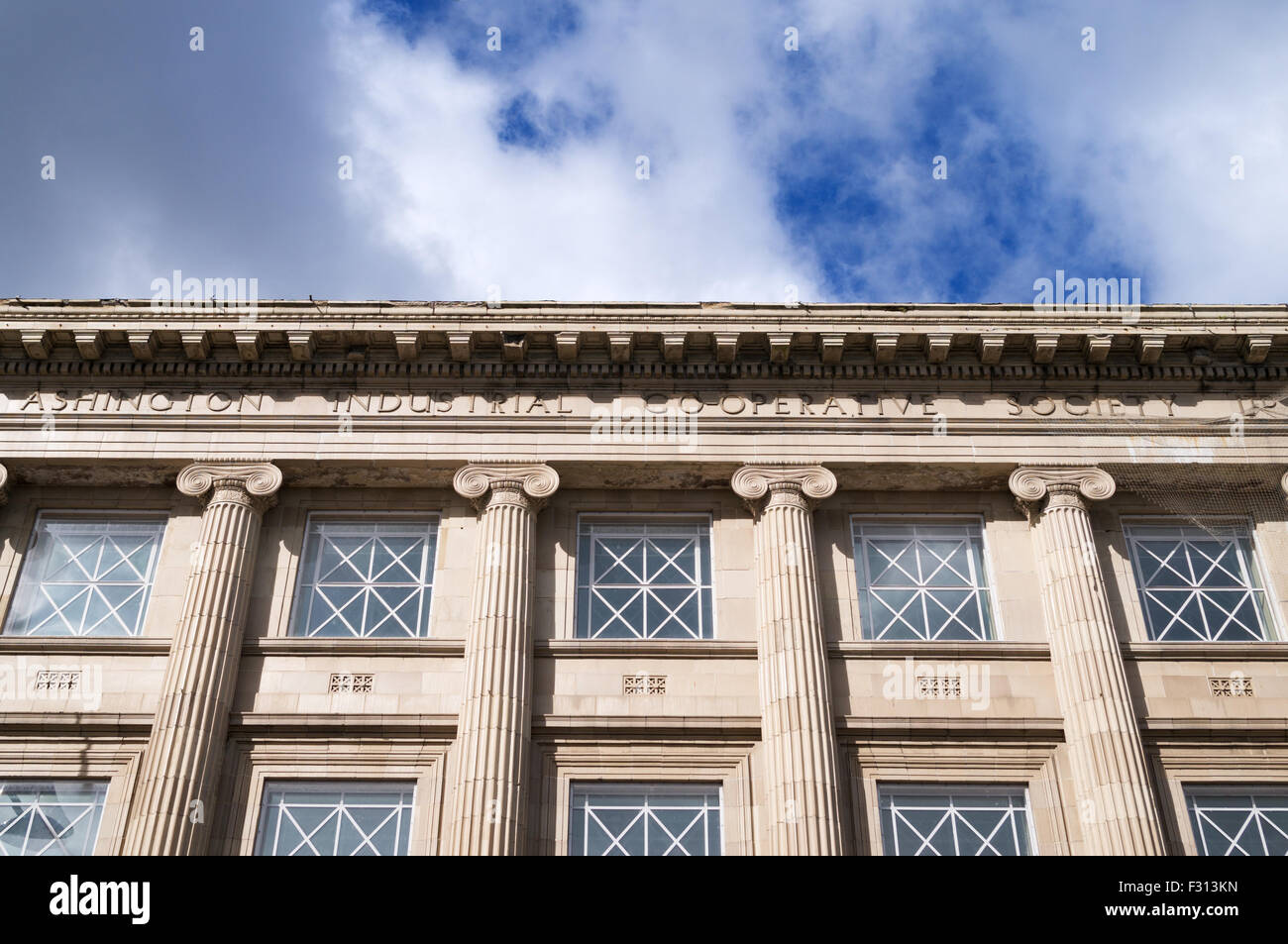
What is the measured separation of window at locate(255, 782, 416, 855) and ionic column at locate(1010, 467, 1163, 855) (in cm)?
854

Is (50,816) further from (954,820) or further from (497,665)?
(954,820)

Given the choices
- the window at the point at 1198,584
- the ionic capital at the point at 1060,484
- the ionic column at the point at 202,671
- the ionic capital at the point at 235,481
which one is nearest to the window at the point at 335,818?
the ionic column at the point at 202,671

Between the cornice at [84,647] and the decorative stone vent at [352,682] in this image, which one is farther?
the cornice at [84,647]

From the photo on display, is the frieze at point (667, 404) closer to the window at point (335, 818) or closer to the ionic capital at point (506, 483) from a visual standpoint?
the ionic capital at point (506, 483)

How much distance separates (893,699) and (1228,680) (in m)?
4.53

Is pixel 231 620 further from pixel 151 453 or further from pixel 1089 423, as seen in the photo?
pixel 1089 423

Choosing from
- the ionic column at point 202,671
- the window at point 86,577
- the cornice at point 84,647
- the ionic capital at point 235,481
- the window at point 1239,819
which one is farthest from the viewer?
the ionic capital at point 235,481

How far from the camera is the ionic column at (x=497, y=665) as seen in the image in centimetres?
1686

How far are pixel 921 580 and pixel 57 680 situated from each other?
1184cm

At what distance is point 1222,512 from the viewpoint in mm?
20328

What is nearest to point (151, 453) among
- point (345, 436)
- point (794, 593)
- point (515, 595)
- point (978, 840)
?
point (345, 436)

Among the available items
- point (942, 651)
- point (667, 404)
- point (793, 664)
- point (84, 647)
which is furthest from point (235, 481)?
point (942, 651)

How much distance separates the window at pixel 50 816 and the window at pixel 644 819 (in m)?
6.03
